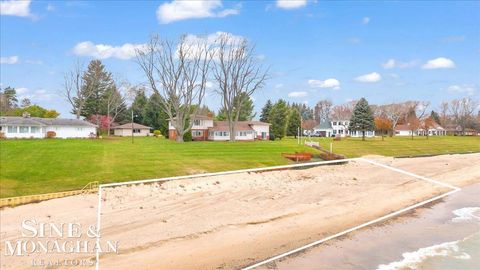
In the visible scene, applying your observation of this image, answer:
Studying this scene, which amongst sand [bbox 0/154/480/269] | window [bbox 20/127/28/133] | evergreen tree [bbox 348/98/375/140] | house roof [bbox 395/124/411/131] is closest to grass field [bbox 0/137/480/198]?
sand [bbox 0/154/480/269]

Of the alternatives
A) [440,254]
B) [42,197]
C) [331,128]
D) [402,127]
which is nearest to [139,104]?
[331,128]

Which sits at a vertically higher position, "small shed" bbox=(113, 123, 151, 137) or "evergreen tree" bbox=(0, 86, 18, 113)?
"evergreen tree" bbox=(0, 86, 18, 113)

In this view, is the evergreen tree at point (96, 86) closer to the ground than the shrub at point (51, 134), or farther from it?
farther from it

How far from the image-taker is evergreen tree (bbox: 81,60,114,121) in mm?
77750

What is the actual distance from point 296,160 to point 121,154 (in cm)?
1324

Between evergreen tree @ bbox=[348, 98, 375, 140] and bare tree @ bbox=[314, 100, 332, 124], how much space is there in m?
35.5

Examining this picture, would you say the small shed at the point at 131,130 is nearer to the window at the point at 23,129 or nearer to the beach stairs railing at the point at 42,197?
the window at the point at 23,129

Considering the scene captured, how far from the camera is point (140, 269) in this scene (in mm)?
11477

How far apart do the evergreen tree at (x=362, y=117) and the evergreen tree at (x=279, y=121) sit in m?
10.6

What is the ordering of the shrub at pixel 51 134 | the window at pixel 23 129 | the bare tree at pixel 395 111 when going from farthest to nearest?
the bare tree at pixel 395 111
the shrub at pixel 51 134
the window at pixel 23 129

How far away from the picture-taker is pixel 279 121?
64.2m

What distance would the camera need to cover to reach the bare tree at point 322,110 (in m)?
96.8

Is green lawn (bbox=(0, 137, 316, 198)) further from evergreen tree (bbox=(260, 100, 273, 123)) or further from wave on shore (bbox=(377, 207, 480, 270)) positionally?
evergreen tree (bbox=(260, 100, 273, 123))

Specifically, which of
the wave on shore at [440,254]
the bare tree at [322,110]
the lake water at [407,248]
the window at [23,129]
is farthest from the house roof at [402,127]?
the wave on shore at [440,254]
